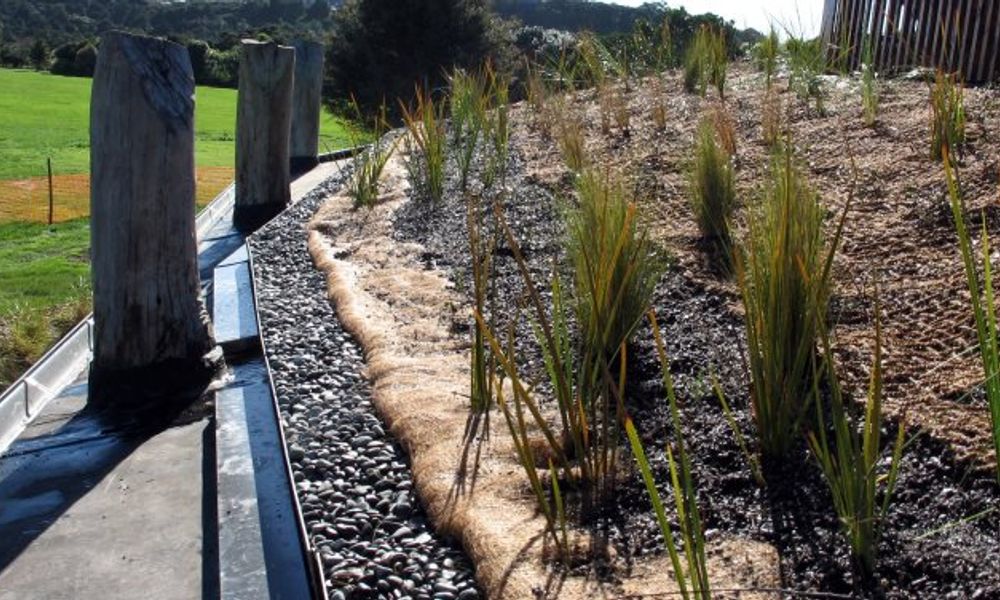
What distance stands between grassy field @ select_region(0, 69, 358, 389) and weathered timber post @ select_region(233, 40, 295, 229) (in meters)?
1.04

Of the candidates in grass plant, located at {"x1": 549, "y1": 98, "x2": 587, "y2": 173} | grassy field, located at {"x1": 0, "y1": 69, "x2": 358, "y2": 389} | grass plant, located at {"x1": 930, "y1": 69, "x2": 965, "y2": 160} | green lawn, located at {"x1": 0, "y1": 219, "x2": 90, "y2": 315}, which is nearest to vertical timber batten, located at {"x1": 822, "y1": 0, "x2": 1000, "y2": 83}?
grass plant, located at {"x1": 549, "y1": 98, "x2": 587, "y2": 173}

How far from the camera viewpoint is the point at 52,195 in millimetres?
10414

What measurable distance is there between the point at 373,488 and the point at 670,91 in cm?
587

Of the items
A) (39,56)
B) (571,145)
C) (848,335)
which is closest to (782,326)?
(848,335)

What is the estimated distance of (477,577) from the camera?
8.02ft

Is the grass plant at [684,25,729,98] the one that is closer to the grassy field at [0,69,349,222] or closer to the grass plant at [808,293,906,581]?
the grassy field at [0,69,349,222]

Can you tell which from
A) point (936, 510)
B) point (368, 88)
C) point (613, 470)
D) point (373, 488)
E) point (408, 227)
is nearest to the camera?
point (936, 510)

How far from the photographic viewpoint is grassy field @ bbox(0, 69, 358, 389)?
6.05m

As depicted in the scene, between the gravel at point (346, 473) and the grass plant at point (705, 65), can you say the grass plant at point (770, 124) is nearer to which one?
the grass plant at point (705, 65)

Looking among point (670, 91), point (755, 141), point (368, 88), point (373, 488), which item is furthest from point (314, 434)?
point (368, 88)

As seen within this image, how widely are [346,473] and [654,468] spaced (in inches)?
35.9

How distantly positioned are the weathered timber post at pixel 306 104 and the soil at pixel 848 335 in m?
3.66

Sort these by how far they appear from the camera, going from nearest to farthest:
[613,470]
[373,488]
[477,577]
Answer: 1. [477,577]
2. [613,470]
3. [373,488]

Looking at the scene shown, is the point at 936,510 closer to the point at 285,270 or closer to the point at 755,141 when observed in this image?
the point at 755,141
